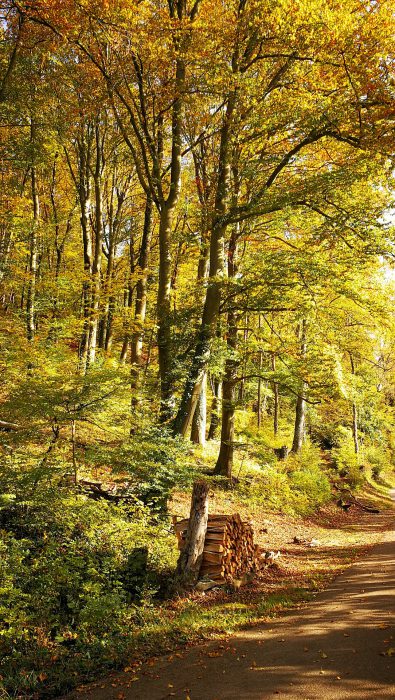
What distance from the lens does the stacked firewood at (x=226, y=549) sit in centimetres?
722

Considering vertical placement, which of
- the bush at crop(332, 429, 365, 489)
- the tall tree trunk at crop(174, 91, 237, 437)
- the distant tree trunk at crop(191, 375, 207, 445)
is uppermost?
the tall tree trunk at crop(174, 91, 237, 437)

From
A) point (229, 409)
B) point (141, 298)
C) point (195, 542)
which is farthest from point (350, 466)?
point (195, 542)

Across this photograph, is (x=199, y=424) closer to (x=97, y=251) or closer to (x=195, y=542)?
(x=97, y=251)

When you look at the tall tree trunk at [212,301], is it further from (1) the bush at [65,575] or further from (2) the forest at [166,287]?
(1) the bush at [65,575]

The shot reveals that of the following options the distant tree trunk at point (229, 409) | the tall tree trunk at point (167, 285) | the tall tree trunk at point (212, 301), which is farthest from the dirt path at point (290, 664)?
→ the distant tree trunk at point (229, 409)

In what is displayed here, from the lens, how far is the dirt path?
4023 mm

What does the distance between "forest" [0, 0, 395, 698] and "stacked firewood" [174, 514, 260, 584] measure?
513mm

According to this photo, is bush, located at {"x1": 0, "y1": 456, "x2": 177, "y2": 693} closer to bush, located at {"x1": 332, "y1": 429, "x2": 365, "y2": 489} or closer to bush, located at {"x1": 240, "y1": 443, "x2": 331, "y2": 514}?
bush, located at {"x1": 240, "y1": 443, "x2": 331, "y2": 514}

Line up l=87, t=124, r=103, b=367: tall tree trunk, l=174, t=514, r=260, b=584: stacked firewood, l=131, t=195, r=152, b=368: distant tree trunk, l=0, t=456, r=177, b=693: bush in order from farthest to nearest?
l=87, t=124, r=103, b=367: tall tree trunk
l=131, t=195, r=152, b=368: distant tree trunk
l=174, t=514, r=260, b=584: stacked firewood
l=0, t=456, r=177, b=693: bush

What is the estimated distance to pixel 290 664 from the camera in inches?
178

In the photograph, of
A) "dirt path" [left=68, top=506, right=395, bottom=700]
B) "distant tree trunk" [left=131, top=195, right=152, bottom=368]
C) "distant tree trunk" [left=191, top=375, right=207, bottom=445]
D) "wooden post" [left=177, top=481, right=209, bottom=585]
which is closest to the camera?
"dirt path" [left=68, top=506, right=395, bottom=700]

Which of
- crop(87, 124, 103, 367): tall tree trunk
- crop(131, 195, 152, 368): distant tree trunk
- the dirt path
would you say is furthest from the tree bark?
the dirt path

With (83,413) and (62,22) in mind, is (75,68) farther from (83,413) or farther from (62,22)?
(83,413)

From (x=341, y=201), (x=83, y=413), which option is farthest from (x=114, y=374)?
(x=341, y=201)
